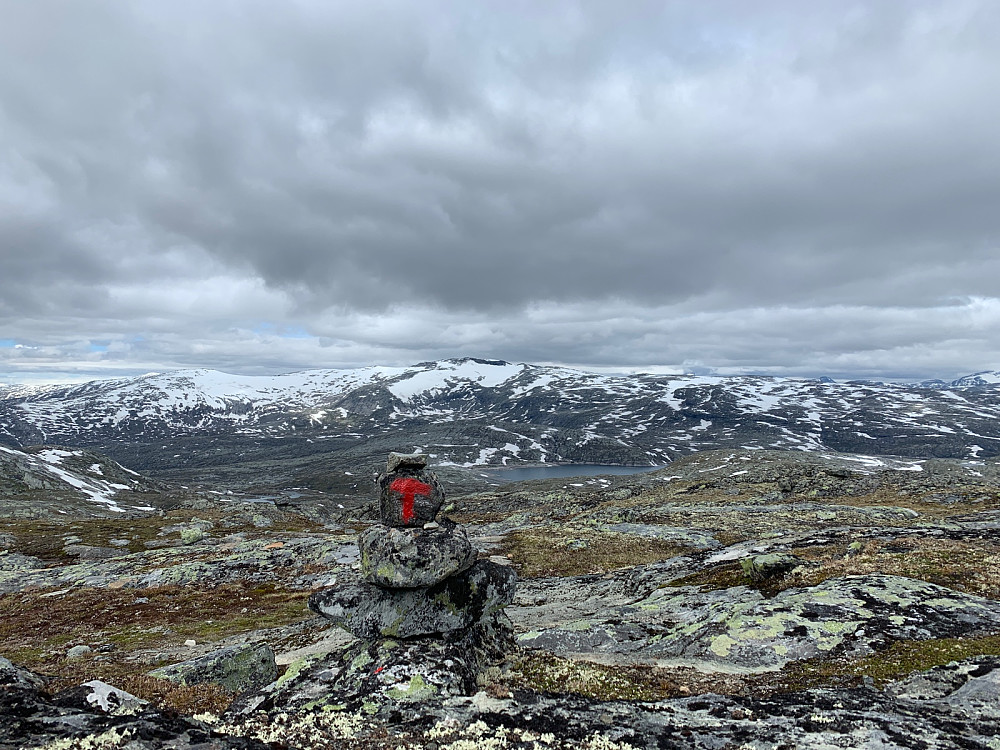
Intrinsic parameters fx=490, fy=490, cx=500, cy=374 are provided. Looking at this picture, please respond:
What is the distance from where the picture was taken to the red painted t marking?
2112 centimetres

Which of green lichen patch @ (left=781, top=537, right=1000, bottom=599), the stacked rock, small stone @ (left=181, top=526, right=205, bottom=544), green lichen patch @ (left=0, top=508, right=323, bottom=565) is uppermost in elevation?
the stacked rock

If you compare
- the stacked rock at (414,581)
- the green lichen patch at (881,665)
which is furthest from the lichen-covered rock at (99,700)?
the green lichen patch at (881,665)

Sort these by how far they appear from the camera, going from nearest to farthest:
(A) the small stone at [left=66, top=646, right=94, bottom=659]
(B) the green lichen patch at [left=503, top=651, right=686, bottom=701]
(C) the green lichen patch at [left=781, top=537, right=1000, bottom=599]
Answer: (B) the green lichen patch at [left=503, top=651, right=686, bottom=701], (C) the green lichen patch at [left=781, top=537, right=1000, bottom=599], (A) the small stone at [left=66, top=646, right=94, bottom=659]

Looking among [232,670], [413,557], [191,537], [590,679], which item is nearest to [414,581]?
[413,557]

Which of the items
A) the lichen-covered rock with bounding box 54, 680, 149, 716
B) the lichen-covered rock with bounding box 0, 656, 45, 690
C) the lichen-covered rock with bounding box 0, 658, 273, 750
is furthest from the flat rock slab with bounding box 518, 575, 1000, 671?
the lichen-covered rock with bounding box 0, 656, 45, 690

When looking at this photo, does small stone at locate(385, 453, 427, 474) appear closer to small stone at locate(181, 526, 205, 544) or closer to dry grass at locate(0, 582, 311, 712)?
dry grass at locate(0, 582, 311, 712)

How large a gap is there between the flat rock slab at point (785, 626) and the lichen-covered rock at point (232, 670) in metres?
10.8

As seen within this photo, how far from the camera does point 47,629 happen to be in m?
36.5

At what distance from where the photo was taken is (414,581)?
19.0m

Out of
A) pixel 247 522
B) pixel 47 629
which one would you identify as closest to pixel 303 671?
pixel 47 629

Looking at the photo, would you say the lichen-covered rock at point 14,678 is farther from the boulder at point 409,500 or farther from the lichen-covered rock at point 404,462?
the lichen-covered rock at point 404,462

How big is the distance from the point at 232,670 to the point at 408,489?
9.99 m

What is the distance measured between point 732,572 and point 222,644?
30853 millimetres

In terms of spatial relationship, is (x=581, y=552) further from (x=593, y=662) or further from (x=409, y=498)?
(x=409, y=498)
